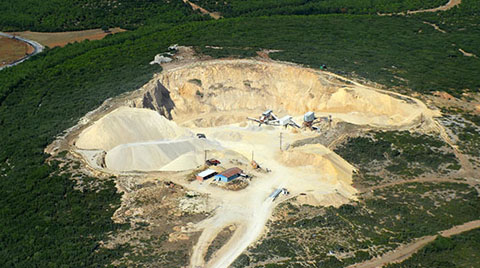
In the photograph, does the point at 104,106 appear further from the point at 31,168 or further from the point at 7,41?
the point at 7,41

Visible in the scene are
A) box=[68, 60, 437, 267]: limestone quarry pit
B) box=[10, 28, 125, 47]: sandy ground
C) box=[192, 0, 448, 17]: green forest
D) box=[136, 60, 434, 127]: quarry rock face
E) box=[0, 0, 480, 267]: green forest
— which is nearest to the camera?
box=[0, 0, 480, 267]: green forest

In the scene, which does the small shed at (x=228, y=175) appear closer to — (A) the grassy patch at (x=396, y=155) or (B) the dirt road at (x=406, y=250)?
(A) the grassy patch at (x=396, y=155)

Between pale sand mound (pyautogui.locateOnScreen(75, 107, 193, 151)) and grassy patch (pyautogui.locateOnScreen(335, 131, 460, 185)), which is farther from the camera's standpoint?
pale sand mound (pyautogui.locateOnScreen(75, 107, 193, 151))

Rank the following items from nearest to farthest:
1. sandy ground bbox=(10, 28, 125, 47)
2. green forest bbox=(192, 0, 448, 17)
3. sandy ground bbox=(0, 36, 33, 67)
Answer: sandy ground bbox=(0, 36, 33, 67) < sandy ground bbox=(10, 28, 125, 47) < green forest bbox=(192, 0, 448, 17)

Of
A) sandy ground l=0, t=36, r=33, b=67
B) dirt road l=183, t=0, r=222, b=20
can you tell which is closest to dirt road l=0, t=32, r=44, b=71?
sandy ground l=0, t=36, r=33, b=67

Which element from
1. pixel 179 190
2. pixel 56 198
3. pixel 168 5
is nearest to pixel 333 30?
pixel 168 5

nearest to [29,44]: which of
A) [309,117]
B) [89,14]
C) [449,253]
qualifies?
[89,14]

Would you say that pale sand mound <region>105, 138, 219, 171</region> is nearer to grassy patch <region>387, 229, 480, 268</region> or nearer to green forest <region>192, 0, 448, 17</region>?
grassy patch <region>387, 229, 480, 268</region>

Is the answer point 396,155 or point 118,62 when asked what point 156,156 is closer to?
point 396,155
